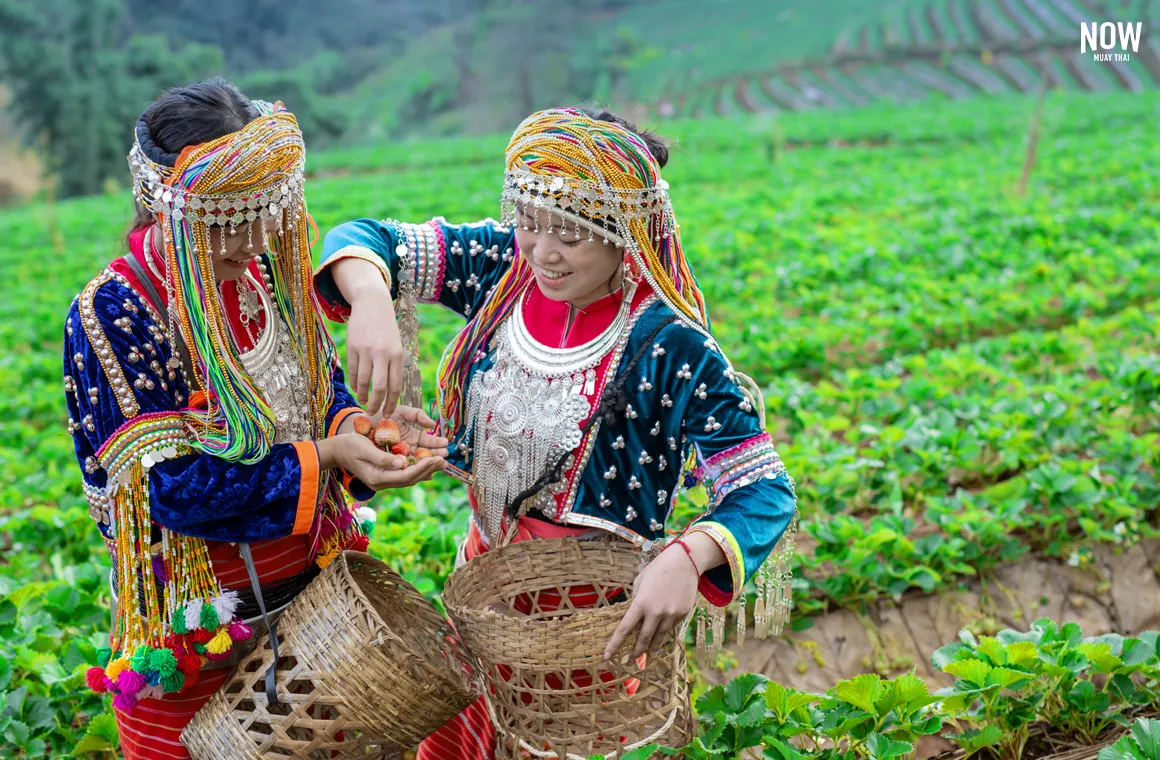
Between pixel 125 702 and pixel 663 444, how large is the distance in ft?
4.02

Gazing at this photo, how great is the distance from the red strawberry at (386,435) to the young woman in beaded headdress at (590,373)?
0.06m

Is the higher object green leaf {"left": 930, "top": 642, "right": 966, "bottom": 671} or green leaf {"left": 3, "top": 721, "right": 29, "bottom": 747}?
green leaf {"left": 930, "top": 642, "right": 966, "bottom": 671}

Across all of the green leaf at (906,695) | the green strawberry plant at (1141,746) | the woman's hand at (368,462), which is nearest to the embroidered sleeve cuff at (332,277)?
the woman's hand at (368,462)

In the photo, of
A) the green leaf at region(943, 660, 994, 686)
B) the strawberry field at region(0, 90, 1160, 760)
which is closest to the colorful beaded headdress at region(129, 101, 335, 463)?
the strawberry field at region(0, 90, 1160, 760)

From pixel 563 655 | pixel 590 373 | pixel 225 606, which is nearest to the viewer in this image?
pixel 563 655

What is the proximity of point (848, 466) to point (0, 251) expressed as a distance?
1304 centimetres

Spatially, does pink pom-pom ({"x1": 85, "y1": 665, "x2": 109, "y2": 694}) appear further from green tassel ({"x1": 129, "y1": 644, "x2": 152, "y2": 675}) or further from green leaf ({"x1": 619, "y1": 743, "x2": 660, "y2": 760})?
green leaf ({"x1": 619, "y1": 743, "x2": 660, "y2": 760})

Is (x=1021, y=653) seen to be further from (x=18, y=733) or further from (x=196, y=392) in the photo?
(x=18, y=733)

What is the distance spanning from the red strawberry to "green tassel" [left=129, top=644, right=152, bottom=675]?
613 millimetres

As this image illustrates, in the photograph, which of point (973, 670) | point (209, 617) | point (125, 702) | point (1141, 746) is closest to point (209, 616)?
point (209, 617)

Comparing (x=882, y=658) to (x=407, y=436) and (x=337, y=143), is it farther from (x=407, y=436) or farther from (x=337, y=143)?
(x=337, y=143)

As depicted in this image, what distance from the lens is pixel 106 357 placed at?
6.23ft

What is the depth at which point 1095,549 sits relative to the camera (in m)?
3.97

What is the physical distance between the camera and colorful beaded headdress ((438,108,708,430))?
203 cm
